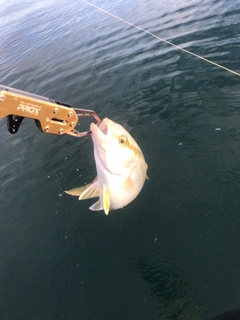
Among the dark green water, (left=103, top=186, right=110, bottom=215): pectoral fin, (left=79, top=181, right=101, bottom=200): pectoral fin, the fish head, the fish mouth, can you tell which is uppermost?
the fish mouth

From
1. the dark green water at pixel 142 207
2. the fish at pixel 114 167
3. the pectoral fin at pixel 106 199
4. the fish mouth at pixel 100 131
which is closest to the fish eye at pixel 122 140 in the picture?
the fish at pixel 114 167

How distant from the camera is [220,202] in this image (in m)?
6.23

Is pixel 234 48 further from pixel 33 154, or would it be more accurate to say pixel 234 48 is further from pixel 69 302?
pixel 69 302

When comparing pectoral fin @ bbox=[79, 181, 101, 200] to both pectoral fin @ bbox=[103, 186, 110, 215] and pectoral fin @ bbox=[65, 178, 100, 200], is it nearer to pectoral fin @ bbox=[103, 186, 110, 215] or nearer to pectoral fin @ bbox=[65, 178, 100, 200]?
pectoral fin @ bbox=[65, 178, 100, 200]

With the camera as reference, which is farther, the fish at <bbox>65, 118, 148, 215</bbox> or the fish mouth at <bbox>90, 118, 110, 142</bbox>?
the fish at <bbox>65, 118, 148, 215</bbox>

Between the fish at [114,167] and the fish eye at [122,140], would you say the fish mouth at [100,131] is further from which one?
the fish eye at [122,140]

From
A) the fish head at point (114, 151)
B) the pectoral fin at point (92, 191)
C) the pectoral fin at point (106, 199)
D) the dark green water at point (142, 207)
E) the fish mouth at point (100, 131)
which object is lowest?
the dark green water at point (142, 207)

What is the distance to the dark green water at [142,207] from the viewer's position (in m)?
5.21

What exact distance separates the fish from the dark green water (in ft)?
3.79

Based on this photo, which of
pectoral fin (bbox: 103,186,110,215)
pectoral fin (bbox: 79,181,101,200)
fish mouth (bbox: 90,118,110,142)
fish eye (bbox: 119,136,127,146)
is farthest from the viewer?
pectoral fin (bbox: 79,181,101,200)

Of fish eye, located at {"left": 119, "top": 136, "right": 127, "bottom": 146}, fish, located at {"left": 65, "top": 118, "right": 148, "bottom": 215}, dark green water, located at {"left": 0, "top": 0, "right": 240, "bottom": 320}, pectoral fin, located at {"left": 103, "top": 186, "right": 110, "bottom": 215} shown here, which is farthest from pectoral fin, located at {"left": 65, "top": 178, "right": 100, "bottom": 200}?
dark green water, located at {"left": 0, "top": 0, "right": 240, "bottom": 320}

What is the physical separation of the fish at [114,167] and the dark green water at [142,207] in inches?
45.5

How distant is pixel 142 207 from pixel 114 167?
191cm

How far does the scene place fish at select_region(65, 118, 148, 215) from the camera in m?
4.70
